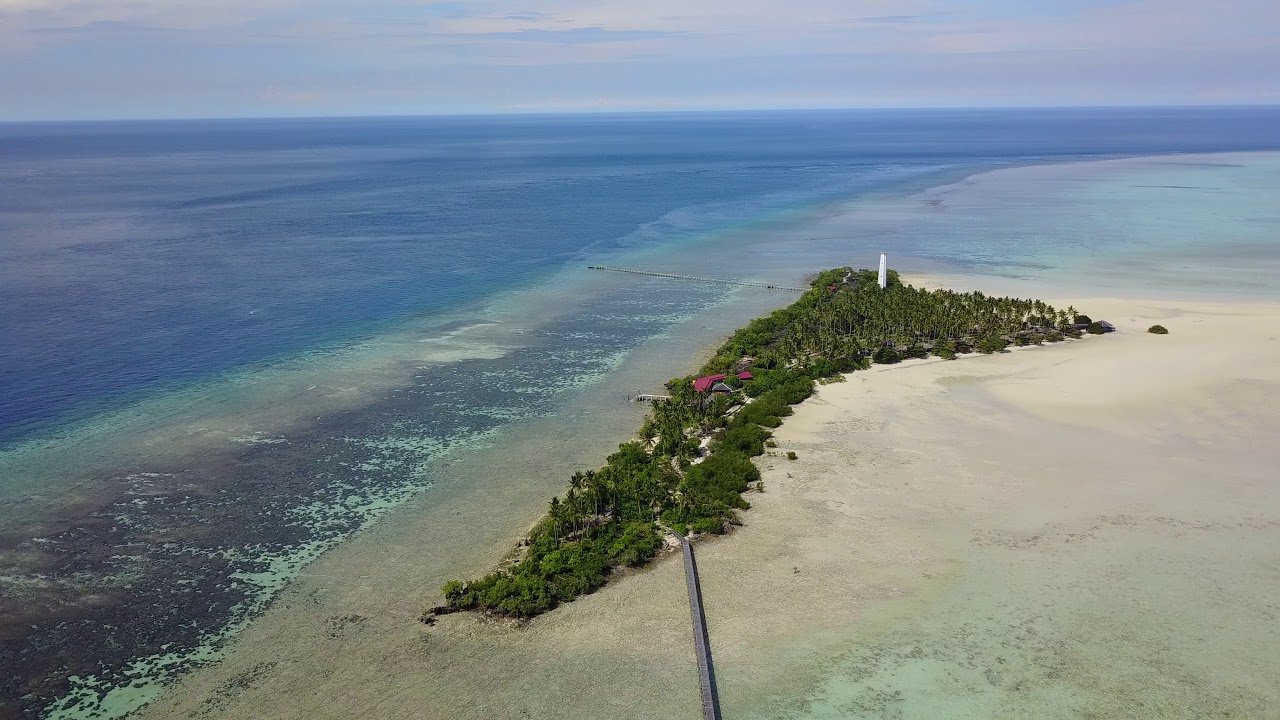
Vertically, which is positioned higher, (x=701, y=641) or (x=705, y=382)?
(x=705, y=382)

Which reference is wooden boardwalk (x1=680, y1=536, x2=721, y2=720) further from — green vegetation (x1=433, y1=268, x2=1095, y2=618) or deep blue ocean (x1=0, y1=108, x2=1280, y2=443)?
deep blue ocean (x1=0, y1=108, x2=1280, y2=443)

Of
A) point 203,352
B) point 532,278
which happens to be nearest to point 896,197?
point 532,278

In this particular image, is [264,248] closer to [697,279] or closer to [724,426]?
[697,279]

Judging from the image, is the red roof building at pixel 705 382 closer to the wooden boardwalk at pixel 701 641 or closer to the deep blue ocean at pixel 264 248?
the wooden boardwalk at pixel 701 641

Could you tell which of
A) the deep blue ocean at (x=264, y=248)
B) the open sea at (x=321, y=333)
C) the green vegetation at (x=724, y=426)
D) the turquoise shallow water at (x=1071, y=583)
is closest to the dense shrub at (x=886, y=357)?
the green vegetation at (x=724, y=426)

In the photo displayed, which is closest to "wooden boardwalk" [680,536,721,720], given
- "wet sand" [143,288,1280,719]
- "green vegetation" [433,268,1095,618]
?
"wet sand" [143,288,1280,719]

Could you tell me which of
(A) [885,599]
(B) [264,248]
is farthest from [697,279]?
(A) [885,599]

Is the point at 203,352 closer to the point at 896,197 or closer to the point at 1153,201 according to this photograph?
the point at 896,197
